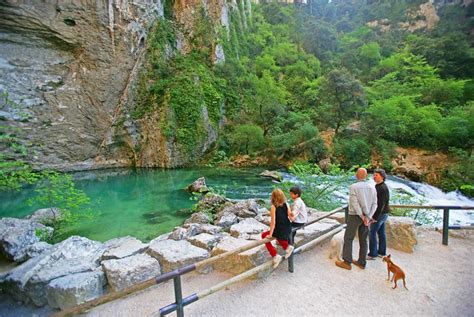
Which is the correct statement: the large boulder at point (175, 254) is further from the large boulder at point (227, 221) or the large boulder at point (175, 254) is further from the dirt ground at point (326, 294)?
the large boulder at point (227, 221)

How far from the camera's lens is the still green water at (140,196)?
7.68 m

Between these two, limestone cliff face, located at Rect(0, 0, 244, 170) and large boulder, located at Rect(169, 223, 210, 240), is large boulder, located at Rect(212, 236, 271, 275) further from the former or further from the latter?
limestone cliff face, located at Rect(0, 0, 244, 170)

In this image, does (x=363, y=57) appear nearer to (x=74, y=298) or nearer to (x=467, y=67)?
(x=467, y=67)

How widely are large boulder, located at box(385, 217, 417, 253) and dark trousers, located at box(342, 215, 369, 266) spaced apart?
105 cm

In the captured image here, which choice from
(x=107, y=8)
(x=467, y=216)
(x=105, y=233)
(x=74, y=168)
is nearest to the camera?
(x=105, y=233)

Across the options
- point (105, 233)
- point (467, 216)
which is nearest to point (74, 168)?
point (105, 233)

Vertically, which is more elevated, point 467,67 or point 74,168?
point 467,67

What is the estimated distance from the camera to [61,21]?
15.5 metres

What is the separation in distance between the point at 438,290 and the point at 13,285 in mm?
5586

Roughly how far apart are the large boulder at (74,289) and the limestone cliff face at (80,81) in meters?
14.2

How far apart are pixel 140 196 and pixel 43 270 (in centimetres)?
808

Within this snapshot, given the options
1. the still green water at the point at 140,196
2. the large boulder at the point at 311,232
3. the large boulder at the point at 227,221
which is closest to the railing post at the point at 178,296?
the large boulder at the point at 311,232

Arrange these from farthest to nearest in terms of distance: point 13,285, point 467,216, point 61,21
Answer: point 61,21 < point 467,216 < point 13,285

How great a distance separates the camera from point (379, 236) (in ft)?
12.6
